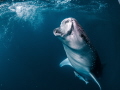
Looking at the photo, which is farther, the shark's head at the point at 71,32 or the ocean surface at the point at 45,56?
the ocean surface at the point at 45,56

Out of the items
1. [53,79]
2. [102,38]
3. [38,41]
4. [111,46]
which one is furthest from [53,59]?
[111,46]

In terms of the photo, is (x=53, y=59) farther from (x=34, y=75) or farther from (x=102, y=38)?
(x=102, y=38)

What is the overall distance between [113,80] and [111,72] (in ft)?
6.76

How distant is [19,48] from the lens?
150 ft

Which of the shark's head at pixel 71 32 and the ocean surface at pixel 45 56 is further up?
the shark's head at pixel 71 32

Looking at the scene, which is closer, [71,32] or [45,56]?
[71,32]

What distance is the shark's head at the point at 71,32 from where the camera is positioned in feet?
9.31

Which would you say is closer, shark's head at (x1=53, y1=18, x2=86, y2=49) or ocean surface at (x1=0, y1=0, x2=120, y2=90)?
shark's head at (x1=53, y1=18, x2=86, y2=49)

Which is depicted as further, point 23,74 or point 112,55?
point 23,74

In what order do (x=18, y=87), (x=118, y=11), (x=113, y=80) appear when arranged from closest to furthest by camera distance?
(x=118, y=11), (x=113, y=80), (x=18, y=87)

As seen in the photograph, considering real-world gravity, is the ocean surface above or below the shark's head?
below

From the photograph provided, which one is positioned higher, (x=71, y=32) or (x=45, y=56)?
(x=71, y=32)

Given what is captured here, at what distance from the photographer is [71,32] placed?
9.61 feet

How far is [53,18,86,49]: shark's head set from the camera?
284cm
